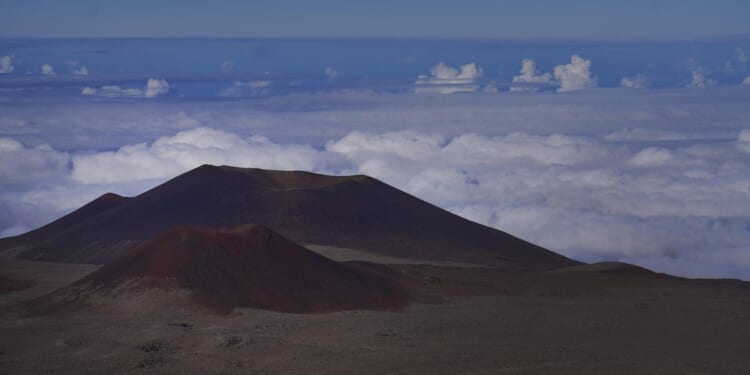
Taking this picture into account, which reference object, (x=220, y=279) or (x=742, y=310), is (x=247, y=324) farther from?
(x=742, y=310)

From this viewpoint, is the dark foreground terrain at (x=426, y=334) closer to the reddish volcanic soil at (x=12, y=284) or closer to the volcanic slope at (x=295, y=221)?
the reddish volcanic soil at (x=12, y=284)

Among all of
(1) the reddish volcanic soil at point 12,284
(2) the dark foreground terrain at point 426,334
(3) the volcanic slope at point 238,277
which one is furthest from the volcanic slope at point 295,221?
(3) the volcanic slope at point 238,277

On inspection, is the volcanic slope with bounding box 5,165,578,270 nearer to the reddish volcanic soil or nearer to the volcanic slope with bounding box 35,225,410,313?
the reddish volcanic soil

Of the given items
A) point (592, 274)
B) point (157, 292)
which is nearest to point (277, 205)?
point (592, 274)

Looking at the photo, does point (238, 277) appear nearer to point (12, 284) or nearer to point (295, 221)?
point (12, 284)

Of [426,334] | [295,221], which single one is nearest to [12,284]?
[295,221]
